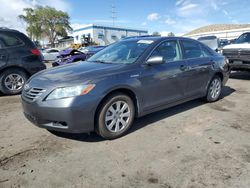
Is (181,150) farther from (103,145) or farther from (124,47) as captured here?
(124,47)

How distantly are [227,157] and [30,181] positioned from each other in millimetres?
2535

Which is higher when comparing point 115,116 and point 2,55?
point 2,55

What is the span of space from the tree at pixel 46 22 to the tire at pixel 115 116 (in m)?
65.5

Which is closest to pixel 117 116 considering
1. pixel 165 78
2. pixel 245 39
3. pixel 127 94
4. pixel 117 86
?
pixel 127 94

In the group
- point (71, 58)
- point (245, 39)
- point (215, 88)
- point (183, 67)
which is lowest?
point (215, 88)

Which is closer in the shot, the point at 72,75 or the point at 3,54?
the point at 72,75

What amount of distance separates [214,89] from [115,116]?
3.14 metres

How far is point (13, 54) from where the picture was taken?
670 cm

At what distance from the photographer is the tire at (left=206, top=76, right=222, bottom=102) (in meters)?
5.66

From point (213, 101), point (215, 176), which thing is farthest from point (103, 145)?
point (213, 101)

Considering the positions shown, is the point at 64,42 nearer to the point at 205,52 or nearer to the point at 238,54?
the point at 238,54

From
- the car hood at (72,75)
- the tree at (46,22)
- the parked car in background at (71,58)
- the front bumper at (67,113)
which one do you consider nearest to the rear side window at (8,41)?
the car hood at (72,75)

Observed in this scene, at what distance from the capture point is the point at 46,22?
64.6 m

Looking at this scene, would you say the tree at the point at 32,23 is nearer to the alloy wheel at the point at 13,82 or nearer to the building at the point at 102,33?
the building at the point at 102,33
